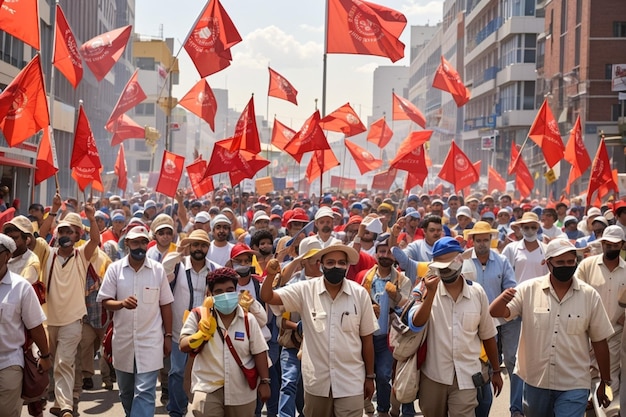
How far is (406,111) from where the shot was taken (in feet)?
88.0

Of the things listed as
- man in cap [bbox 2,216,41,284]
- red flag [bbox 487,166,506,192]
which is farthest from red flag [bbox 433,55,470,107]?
man in cap [bbox 2,216,41,284]

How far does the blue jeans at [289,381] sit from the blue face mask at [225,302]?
4.87 feet

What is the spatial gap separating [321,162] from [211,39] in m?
3.26

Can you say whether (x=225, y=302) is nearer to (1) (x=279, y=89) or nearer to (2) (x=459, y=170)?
(2) (x=459, y=170)

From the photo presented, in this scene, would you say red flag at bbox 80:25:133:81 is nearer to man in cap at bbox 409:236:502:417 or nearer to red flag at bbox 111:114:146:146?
red flag at bbox 111:114:146:146

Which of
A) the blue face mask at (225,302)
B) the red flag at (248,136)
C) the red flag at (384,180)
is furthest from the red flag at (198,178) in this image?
the blue face mask at (225,302)

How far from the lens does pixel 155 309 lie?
793 centimetres

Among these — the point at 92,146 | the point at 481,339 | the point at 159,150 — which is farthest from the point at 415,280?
the point at 159,150

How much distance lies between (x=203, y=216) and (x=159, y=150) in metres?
88.2

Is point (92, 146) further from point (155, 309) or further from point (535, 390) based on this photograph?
point (535, 390)

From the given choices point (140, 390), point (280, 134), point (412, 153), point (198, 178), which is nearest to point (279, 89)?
point (280, 134)

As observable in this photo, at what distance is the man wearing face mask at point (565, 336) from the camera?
6688mm

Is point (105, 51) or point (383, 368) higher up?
point (105, 51)

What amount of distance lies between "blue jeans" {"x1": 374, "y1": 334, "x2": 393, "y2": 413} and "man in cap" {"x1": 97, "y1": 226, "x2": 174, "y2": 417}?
6.14 ft
